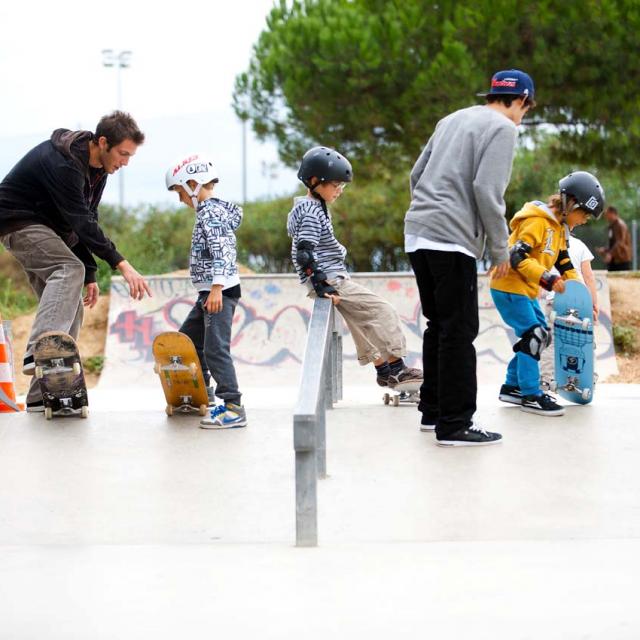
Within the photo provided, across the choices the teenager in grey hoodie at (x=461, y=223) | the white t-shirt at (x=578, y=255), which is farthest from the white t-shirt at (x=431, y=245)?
the white t-shirt at (x=578, y=255)

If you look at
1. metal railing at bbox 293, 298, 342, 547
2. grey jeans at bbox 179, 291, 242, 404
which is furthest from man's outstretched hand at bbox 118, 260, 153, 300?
metal railing at bbox 293, 298, 342, 547

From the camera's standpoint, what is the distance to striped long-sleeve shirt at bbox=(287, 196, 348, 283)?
642cm

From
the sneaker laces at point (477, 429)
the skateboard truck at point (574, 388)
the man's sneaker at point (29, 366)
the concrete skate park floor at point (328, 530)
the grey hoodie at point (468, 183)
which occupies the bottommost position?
the concrete skate park floor at point (328, 530)

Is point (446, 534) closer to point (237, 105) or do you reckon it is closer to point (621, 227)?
point (621, 227)

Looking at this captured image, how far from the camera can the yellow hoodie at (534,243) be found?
19.9 ft

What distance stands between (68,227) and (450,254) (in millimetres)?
2390

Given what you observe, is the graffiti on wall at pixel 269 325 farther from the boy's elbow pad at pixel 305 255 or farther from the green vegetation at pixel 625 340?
the boy's elbow pad at pixel 305 255

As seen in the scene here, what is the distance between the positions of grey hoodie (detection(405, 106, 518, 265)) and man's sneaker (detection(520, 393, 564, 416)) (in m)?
1.23

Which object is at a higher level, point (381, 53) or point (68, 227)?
point (381, 53)

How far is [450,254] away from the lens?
17.0 ft

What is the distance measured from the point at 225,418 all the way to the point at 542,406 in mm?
1893

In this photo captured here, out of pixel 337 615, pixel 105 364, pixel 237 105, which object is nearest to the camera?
pixel 337 615

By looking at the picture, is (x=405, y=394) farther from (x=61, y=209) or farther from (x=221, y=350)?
(x=61, y=209)

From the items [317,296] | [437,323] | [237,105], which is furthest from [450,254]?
[237,105]
